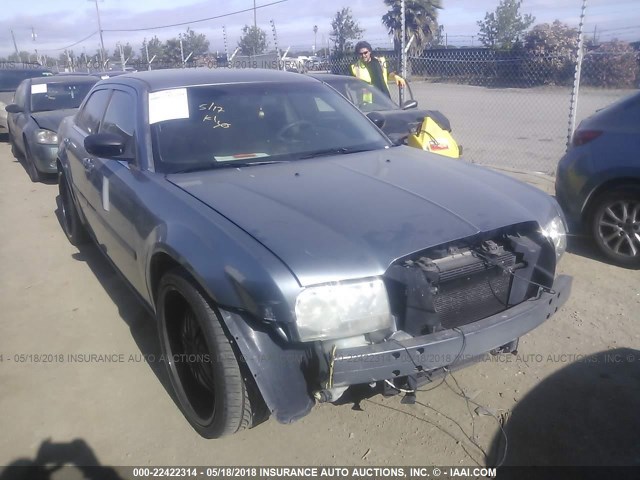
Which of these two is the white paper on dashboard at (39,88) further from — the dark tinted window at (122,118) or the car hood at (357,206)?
the car hood at (357,206)

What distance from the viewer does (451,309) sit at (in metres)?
2.47

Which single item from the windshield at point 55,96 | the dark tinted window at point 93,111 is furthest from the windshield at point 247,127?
the windshield at point 55,96

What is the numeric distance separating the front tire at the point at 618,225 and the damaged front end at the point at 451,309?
206 centimetres

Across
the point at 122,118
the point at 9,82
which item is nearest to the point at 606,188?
the point at 122,118

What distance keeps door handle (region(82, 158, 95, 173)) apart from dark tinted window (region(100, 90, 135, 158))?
0.25 meters

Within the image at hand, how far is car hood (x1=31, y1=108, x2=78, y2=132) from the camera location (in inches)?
328

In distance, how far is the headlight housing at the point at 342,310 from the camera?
7.07 feet

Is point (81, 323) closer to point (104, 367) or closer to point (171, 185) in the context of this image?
point (104, 367)

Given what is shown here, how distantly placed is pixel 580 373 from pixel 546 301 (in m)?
0.87

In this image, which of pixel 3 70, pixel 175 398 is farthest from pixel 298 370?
pixel 3 70

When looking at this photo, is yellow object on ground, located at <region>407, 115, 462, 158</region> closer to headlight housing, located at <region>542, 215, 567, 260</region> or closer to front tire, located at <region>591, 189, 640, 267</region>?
front tire, located at <region>591, 189, 640, 267</region>

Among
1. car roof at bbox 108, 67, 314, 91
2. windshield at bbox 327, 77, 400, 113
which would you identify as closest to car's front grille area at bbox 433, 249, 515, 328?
car roof at bbox 108, 67, 314, 91

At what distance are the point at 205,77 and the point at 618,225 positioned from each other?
3.37 metres

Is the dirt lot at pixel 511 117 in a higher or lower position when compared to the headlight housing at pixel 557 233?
lower
